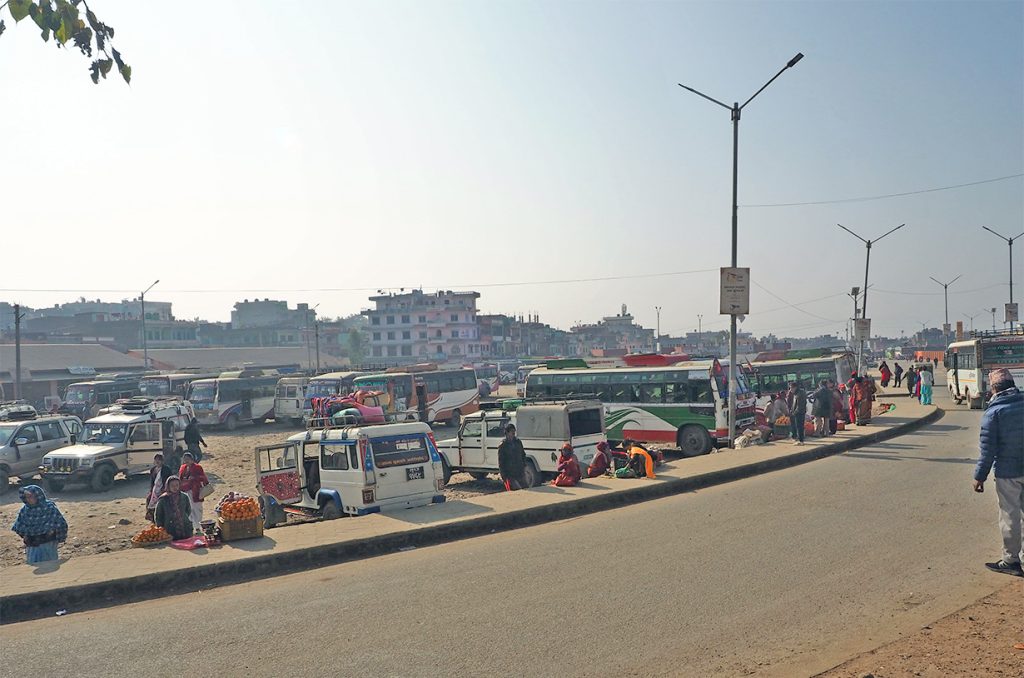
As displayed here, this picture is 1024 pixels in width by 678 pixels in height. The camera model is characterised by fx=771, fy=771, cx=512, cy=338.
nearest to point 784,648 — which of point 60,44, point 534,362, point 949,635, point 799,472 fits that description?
point 949,635

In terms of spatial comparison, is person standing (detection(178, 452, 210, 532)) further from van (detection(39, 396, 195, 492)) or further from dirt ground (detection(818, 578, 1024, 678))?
dirt ground (detection(818, 578, 1024, 678))

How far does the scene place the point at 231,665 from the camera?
20.9 ft

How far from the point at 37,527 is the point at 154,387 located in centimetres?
3843

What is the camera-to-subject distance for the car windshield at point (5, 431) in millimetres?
21538

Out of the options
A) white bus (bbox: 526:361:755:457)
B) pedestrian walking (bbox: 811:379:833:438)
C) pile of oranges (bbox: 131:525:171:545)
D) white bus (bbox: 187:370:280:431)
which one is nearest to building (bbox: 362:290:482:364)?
white bus (bbox: 187:370:280:431)

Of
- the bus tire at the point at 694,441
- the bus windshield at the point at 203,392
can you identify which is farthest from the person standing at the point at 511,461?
the bus windshield at the point at 203,392

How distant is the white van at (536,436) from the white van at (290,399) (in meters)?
22.6

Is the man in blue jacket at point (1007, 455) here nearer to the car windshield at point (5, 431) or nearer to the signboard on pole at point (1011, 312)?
the car windshield at point (5, 431)

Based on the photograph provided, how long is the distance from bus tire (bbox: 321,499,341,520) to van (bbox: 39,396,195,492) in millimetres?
7066

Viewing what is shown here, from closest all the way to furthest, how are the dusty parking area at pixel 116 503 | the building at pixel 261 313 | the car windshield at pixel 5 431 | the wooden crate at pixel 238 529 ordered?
the wooden crate at pixel 238 529 < the dusty parking area at pixel 116 503 < the car windshield at pixel 5 431 < the building at pixel 261 313

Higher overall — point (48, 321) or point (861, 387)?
point (48, 321)

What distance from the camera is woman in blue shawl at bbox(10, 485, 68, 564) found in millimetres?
10266

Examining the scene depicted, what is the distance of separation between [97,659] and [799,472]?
13.9 m

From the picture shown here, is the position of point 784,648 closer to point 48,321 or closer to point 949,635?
point 949,635
